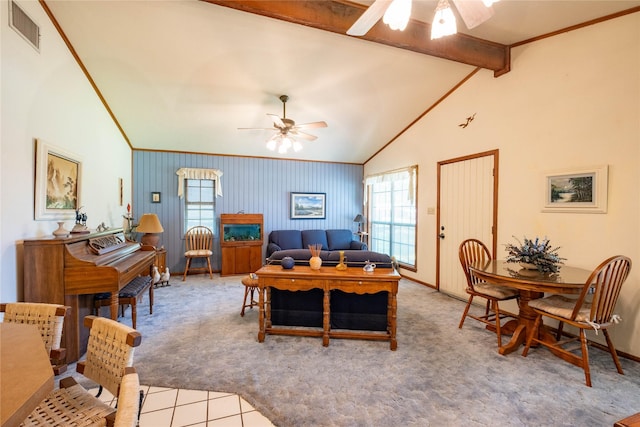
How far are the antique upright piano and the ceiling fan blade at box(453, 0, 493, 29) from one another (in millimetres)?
3195

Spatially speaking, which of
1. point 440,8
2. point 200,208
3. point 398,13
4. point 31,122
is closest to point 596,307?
point 440,8

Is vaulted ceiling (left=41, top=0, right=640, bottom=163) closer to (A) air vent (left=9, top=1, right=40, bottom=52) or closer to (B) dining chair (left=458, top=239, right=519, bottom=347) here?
(A) air vent (left=9, top=1, right=40, bottom=52)

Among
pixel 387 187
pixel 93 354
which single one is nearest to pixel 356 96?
pixel 387 187

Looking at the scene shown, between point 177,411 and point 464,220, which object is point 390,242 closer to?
point 464,220

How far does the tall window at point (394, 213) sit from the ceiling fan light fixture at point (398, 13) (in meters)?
3.69

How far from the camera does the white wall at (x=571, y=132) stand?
2484 millimetres

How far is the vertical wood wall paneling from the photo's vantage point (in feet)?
17.9

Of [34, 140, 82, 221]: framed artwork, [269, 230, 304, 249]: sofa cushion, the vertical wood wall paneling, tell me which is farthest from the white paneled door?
[34, 140, 82, 221]: framed artwork

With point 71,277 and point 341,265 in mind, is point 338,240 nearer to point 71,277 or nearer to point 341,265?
point 341,265

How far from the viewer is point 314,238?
6.03m

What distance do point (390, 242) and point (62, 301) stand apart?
510 cm

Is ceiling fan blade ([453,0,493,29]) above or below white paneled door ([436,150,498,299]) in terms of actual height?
above

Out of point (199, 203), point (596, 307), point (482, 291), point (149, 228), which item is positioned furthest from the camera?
point (199, 203)

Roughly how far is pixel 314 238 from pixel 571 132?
439 cm
